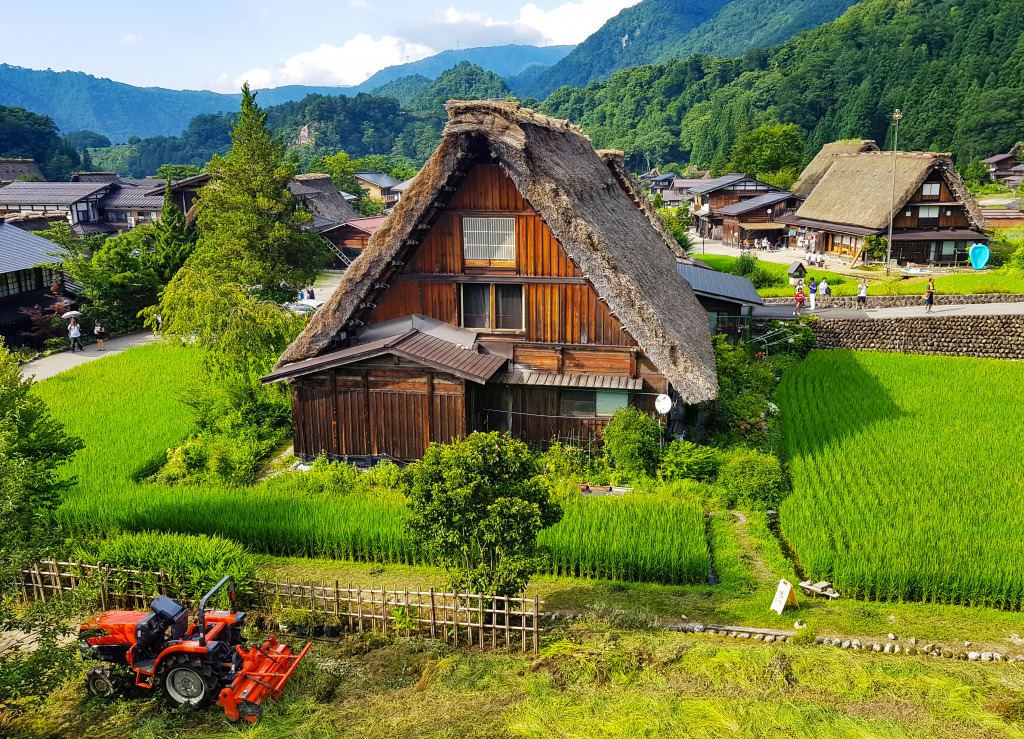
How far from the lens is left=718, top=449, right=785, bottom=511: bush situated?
13.8 m

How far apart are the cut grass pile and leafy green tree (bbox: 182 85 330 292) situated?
12.7m

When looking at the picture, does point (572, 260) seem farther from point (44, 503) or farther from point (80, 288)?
point (80, 288)

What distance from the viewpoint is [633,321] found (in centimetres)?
1448

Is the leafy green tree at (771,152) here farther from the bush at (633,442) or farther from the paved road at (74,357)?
the bush at (633,442)

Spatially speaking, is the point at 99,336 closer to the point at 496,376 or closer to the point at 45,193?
the point at 496,376

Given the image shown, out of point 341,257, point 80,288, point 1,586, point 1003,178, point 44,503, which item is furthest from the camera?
point 1003,178

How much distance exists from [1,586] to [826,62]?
118 m

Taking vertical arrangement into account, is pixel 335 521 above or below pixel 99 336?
below

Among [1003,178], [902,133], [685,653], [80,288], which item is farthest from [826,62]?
[685,653]

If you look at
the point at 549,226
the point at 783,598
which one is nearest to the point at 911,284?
the point at 549,226

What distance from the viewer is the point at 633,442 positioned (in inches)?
572

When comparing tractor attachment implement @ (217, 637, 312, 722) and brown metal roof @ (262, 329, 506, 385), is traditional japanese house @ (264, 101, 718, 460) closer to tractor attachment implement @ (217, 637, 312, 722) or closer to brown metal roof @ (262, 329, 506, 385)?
brown metal roof @ (262, 329, 506, 385)

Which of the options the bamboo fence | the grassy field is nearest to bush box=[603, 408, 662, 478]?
the grassy field

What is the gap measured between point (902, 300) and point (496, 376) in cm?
2052
